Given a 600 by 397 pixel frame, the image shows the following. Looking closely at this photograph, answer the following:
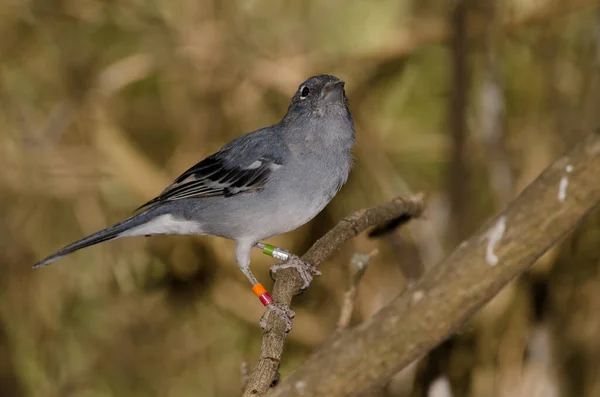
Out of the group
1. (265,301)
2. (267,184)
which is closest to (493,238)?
(265,301)

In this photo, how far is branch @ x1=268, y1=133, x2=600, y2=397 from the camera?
2320mm

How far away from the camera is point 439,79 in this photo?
653 centimetres

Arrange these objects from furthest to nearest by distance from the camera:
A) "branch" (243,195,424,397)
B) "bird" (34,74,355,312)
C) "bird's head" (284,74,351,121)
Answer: "bird's head" (284,74,351,121) → "bird" (34,74,355,312) → "branch" (243,195,424,397)

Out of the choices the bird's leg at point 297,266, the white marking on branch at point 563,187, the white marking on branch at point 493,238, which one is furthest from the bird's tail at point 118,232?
the white marking on branch at point 563,187

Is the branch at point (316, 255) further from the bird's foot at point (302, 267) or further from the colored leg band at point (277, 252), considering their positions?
the colored leg band at point (277, 252)

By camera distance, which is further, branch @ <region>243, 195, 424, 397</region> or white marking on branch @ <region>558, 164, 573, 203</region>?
branch @ <region>243, 195, 424, 397</region>

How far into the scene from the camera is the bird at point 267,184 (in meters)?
3.85

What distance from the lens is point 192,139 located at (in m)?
6.28

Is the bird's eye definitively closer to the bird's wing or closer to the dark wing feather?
the bird's wing

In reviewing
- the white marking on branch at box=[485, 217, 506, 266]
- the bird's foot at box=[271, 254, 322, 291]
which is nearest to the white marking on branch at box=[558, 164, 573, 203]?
the white marking on branch at box=[485, 217, 506, 266]

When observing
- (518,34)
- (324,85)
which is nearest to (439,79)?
(518,34)

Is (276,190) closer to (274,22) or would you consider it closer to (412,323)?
(412,323)

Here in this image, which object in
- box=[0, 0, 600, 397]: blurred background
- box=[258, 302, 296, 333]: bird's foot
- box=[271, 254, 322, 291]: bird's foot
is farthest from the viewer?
box=[0, 0, 600, 397]: blurred background

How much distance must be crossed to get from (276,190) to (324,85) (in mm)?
616
